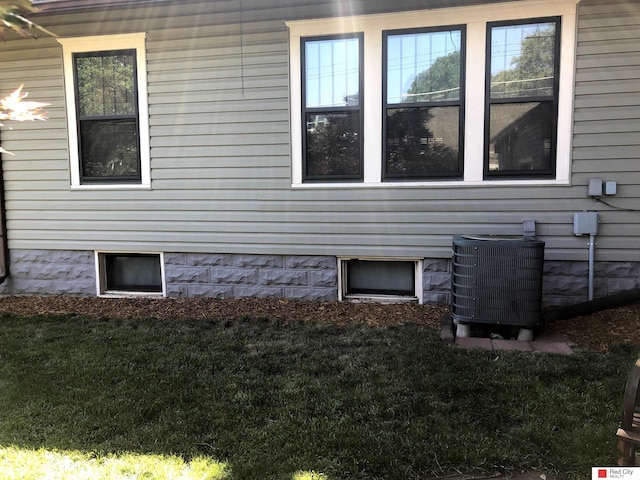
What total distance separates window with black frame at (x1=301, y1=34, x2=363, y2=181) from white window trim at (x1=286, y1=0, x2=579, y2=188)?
0.08 meters

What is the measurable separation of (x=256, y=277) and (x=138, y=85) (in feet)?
8.44

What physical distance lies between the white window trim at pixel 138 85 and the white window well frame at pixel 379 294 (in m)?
2.45

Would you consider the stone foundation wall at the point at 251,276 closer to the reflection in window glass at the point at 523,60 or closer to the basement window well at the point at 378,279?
the basement window well at the point at 378,279

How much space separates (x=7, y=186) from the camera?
18.9ft

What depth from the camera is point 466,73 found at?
4652mm

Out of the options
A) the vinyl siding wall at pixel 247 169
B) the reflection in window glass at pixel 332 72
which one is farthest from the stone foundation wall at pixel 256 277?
the reflection in window glass at pixel 332 72

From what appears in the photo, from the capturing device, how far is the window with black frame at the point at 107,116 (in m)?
5.43

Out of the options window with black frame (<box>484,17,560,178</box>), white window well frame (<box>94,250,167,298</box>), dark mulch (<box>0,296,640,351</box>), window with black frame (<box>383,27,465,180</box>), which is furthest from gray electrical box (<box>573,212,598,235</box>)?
white window well frame (<box>94,250,167,298</box>)

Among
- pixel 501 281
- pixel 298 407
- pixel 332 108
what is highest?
pixel 332 108

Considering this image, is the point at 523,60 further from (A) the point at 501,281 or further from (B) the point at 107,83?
(B) the point at 107,83

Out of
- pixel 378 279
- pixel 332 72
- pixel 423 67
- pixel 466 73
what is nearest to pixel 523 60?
pixel 466 73

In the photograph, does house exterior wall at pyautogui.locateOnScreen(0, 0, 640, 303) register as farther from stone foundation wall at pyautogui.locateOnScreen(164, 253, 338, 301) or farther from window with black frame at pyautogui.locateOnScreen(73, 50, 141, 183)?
window with black frame at pyautogui.locateOnScreen(73, 50, 141, 183)

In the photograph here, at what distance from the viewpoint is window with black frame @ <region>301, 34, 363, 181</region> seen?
4941mm

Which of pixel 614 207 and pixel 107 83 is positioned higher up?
pixel 107 83
